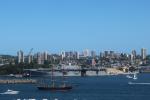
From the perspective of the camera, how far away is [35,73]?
175500mm

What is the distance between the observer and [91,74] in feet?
633

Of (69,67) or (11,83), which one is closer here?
(11,83)

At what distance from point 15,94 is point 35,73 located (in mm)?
94687

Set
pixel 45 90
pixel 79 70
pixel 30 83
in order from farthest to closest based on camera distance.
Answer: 1. pixel 79 70
2. pixel 30 83
3. pixel 45 90

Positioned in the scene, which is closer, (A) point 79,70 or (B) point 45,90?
(B) point 45,90

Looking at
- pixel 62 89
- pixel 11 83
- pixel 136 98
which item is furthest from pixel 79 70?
pixel 136 98

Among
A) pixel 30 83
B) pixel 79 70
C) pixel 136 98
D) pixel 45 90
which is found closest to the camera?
pixel 136 98

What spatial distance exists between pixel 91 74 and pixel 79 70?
6.96 metres

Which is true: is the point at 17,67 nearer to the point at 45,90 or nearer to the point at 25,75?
the point at 25,75

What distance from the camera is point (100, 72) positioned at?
19850cm

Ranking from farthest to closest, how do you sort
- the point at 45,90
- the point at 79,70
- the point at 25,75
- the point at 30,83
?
the point at 79,70
the point at 25,75
the point at 30,83
the point at 45,90

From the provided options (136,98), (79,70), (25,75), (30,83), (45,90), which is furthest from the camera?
(79,70)

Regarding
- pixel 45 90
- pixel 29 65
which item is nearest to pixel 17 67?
pixel 29 65

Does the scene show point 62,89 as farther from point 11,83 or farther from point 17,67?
point 17,67
